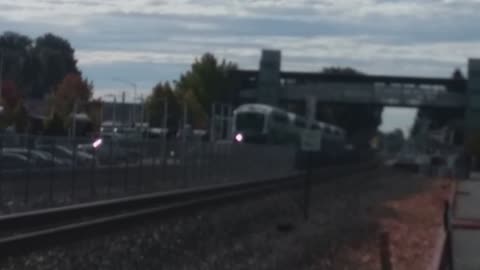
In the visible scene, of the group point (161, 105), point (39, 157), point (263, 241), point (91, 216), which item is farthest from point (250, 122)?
point (91, 216)

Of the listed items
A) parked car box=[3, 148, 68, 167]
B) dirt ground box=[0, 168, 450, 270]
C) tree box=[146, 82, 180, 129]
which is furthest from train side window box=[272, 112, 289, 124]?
parked car box=[3, 148, 68, 167]

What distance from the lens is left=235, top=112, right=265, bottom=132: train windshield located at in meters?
84.4

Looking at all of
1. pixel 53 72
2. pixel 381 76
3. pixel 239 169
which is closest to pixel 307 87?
pixel 381 76

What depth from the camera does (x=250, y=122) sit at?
3369 inches

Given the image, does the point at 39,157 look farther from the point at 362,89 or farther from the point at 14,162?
the point at 362,89

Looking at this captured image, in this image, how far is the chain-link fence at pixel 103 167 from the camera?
34250 millimetres

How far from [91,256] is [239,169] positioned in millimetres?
37877

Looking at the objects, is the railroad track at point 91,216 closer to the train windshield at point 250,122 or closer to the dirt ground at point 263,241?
the dirt ground at point 263,241

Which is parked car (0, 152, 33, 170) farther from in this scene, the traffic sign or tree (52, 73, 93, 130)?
tree (52, 73, 93, 130)

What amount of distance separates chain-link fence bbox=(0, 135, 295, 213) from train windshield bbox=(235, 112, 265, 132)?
20106 millimetres

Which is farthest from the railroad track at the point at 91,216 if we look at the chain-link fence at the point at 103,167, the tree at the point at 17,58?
the tree at the point at 17,58

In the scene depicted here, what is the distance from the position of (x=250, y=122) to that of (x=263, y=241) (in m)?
54.8

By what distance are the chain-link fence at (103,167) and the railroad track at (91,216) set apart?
2268mm

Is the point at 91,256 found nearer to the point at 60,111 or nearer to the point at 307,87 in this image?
the point at 60,111
